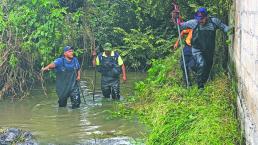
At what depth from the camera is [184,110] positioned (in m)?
9.77

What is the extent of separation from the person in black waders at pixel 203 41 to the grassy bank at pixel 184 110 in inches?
12.4

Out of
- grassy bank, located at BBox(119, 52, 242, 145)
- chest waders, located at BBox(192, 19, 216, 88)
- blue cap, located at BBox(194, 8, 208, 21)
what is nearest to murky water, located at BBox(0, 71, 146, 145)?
grassy bank, located at BBox(119, 52, 242, 145)

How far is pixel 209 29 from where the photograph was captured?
11.4 meters

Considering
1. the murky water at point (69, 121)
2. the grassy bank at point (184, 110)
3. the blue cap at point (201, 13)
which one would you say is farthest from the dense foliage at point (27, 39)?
the blue cap at point (201, 13)

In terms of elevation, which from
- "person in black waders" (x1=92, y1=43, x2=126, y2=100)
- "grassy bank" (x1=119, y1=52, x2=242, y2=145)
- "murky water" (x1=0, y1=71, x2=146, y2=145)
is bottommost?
"murky water" (x1=0, y1=71, x2=146, y2=145)

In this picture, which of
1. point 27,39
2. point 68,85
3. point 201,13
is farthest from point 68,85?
point 201,13

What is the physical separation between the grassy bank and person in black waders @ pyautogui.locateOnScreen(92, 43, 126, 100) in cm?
61

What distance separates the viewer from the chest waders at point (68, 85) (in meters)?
12.7

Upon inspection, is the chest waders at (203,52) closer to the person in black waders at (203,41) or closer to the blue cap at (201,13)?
the person in black waders at (203,41)

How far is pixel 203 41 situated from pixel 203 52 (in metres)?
0.30

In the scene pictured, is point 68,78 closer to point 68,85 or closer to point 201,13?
point 68,85

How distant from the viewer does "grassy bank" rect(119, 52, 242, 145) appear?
26.5ft

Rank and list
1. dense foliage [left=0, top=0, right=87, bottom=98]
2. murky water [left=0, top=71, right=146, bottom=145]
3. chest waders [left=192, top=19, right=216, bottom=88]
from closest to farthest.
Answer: murky water [left=0, top=71, right=146, bottom=145]
chest waders [left=192, top=19, right=216, bottom=88]
dense foliage [left=0, top=0, right=87, bottom=98]

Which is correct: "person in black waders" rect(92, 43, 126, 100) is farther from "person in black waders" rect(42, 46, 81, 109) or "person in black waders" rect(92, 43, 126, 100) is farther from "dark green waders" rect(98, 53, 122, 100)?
"person in black waders" rect(42, 46, 81, 109)
